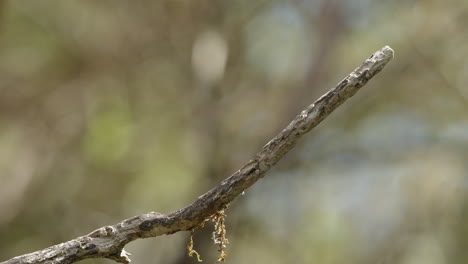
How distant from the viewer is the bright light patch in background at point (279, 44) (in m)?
3.13

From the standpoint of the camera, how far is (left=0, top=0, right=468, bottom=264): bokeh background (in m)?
2.88

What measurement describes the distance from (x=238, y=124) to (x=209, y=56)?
12.8 inches

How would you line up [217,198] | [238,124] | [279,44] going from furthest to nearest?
[279,44]
[238,124]
[217,198]

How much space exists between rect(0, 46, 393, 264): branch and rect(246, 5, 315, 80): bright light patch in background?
2.22 metres

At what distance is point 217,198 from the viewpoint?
868 mm

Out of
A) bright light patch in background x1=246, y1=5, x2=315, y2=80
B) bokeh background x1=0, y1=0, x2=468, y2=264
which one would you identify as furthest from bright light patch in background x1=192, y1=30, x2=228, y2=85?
bright light patch in background x1=246, y1=5, x2=315, y2=80

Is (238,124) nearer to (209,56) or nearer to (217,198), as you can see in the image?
(209,56)

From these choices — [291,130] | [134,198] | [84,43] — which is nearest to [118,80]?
[84,43]

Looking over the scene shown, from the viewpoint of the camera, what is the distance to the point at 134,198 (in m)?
2.93

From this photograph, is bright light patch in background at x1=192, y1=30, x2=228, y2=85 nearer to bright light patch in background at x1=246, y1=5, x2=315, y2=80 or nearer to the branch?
bright light patch in background at x1=246, y1=5, x2=315, y2=80

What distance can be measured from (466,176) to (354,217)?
0.52 meters

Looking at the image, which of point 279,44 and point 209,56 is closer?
point 209,56

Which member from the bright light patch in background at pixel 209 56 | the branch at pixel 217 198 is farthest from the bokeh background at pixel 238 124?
the branch at pixel 217 198

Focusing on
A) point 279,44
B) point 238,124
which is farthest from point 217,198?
point 279,44
